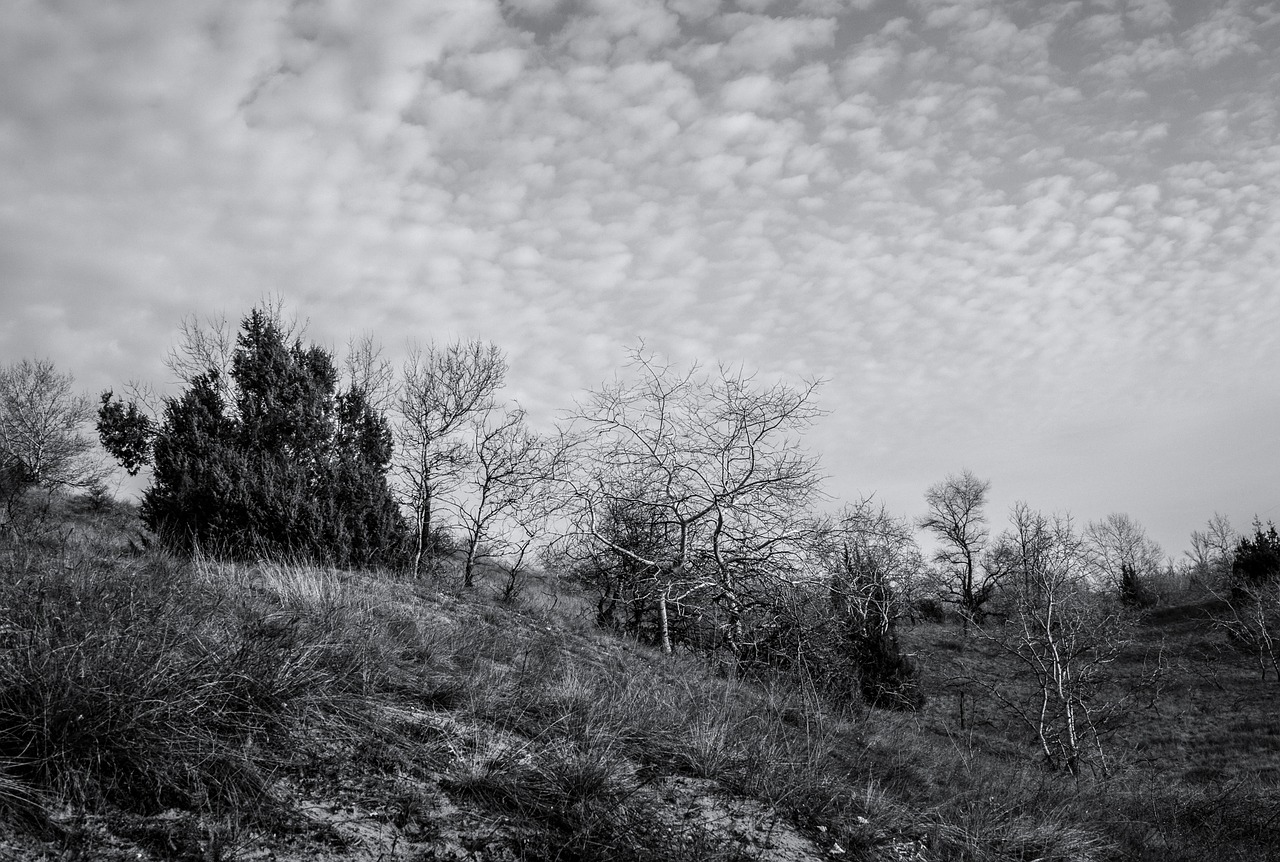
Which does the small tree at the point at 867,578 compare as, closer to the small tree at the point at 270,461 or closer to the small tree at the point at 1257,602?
the small tree at the point at 270,461

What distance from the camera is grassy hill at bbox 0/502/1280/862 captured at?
2656mm

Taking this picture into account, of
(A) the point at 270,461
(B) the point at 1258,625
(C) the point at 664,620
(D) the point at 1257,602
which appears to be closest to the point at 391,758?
(C) the point at 664,620

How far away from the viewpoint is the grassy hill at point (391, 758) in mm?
2656

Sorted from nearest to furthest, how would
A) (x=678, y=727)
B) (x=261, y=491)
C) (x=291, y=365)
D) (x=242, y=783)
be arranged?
1. (x=242, y=783)
2. (x=678, y=727)
3. (x=261, y=491)
4. (x=291, y=365)

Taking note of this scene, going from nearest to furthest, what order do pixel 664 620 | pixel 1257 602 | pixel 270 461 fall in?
pixel 664 620
pixel 270 461
pixel 1257 602

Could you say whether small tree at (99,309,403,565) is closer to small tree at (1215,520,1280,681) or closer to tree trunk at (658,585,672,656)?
tree trunk at (658,585,672,656)

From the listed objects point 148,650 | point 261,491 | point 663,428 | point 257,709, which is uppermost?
point 663,428

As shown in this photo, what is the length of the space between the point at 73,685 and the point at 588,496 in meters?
9.07

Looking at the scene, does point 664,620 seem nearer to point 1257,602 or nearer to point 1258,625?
point 1257,602

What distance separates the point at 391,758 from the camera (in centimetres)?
334

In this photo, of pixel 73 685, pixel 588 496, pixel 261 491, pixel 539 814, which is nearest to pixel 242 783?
pixel 73 685

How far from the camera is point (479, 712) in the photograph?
4129 mm

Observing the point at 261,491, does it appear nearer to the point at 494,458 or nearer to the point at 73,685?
the point at 494,458

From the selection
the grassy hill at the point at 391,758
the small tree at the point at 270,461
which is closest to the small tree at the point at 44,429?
the small tree at the point at 270,461
